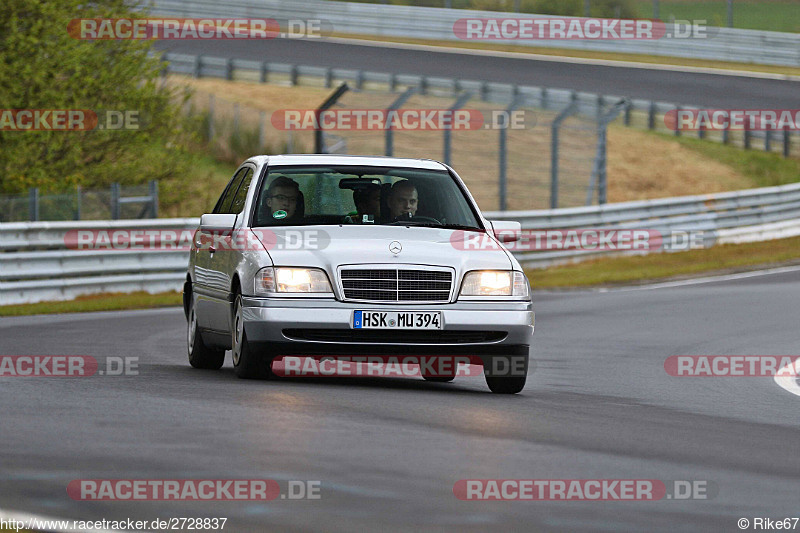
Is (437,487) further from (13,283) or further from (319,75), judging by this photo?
(319,75)

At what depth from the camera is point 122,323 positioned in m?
17.1

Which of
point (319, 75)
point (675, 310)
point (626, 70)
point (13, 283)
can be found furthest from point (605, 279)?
point (626, 70)

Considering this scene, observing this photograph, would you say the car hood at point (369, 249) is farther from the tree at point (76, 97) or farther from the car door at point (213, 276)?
the tree at point (76, 97)

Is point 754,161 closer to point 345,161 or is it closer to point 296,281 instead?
point 345,161

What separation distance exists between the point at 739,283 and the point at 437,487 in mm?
18578

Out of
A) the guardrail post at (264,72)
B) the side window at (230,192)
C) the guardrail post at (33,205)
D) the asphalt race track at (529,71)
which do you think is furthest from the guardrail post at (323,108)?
the guardrail post at (264,72)

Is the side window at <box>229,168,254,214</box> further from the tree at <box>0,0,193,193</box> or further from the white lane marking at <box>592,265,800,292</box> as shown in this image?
the tree at <box>0,0,193,193</box>

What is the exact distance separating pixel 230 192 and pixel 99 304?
26.2 ft

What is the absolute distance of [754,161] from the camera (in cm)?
4444

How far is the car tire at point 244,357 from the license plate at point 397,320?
0.66 metres

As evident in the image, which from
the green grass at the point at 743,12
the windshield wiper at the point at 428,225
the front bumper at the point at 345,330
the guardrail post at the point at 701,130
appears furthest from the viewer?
the green grass at the point at 743,12

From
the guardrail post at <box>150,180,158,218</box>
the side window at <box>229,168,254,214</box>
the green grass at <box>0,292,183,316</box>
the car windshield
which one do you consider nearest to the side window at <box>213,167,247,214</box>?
the side window at <box>229,168,254,214</box>

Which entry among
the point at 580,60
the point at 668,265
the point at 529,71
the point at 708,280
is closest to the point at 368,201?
the point at 708,280

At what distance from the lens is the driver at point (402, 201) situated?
36.7ft
